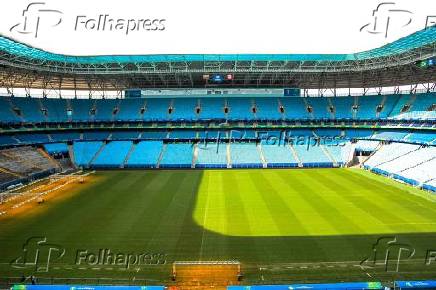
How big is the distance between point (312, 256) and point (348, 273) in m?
2.37

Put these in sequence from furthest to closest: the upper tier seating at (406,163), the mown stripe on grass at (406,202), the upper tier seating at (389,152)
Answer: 1. the upper tier seating at (389,152)
2. the upper tier seating at (406,163)
3. the mown stripe on grass at (406,202)

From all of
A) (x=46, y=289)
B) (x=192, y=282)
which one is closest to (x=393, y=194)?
(x=192, y=282)

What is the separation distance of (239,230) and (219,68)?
115 ft

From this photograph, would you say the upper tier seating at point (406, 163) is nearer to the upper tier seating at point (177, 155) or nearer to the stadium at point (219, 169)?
the stadium at point (219, 169)

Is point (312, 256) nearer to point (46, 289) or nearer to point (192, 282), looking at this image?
point (192, 282)

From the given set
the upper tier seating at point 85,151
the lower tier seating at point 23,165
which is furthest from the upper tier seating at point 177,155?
the lower tier seating at point 23,165

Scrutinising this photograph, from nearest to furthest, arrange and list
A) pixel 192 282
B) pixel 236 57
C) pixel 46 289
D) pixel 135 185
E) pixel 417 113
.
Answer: pixel 46 289, pixel 192 282, pixel 135 185, pixel 236 57, pixel 417 113

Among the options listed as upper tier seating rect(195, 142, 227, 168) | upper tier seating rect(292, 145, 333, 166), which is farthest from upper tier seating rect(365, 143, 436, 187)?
upper tier seating rect(195, 142, 227, 168)

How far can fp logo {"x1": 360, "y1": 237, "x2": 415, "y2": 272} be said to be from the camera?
1880 centimetres

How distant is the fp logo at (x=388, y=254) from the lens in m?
18.8

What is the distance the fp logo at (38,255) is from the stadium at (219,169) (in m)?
0.12

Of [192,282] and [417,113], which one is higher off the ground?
[417,113]

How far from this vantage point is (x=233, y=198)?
3347 centimetres

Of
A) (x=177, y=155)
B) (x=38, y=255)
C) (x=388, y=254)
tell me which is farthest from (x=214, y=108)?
(x=388, y=254)
